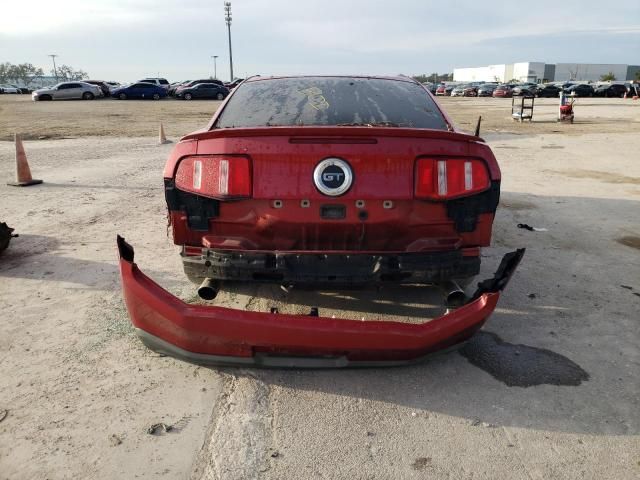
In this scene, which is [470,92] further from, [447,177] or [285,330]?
[285,330]

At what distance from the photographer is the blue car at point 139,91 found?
39.6 metres

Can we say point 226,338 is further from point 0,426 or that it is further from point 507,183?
point 507,183

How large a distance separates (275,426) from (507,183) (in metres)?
7.13

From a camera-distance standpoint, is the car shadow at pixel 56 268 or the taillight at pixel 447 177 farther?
the car shadow at pixel 56 268

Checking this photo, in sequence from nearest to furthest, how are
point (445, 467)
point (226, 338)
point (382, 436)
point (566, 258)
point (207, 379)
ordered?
point (445, 467) < point (382, 436) < point (226, 338) < point (207, 379) < point (566, 258)

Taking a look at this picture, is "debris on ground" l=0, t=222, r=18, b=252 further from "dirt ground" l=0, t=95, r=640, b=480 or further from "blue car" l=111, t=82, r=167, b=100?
"blue car" l=111, t=82, r=167, b=100

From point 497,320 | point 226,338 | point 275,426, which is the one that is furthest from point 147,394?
point 497,320

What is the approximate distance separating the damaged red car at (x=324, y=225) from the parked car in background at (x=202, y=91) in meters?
38.1

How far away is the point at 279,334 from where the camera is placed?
2.51 m

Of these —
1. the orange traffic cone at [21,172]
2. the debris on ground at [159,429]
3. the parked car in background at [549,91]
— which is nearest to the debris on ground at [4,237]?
the debris on ground at [159,429]

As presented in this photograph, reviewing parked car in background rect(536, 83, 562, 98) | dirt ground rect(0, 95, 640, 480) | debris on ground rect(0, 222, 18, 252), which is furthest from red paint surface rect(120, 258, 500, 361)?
parked car in background rect(536, 83, 562, 98)

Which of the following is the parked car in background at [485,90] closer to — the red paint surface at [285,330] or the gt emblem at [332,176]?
the gt emblem at [332,176]

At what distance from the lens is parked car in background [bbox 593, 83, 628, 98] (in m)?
49.8

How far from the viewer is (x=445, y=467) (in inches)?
84.5
